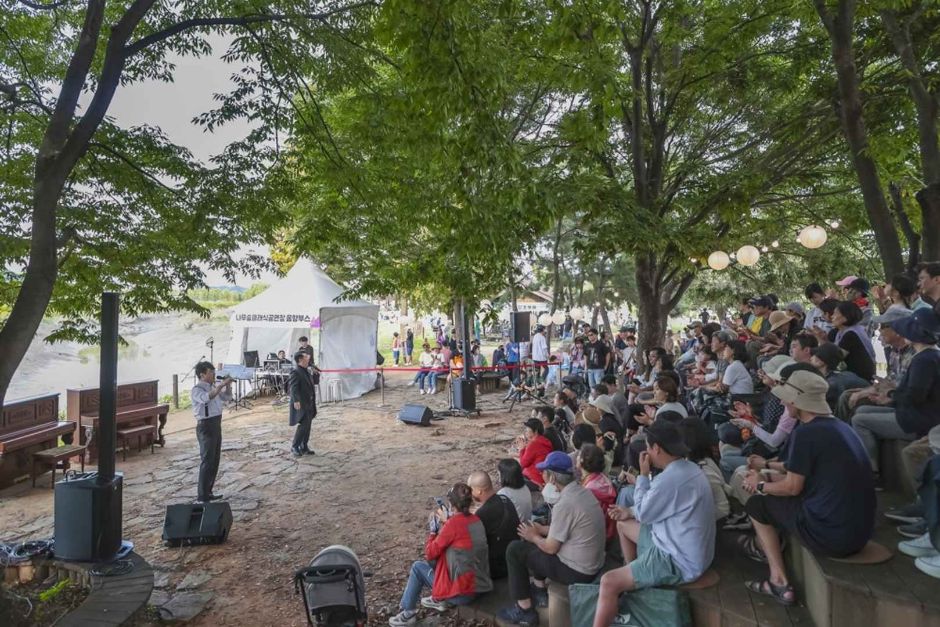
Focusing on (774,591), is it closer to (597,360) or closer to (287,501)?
(287,501)

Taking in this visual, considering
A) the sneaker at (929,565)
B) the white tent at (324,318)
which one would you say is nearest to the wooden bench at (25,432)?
the white tent at (324,318)

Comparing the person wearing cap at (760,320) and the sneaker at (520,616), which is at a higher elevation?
the person wearing cap at (760,320)

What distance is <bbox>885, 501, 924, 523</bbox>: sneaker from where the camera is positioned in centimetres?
353

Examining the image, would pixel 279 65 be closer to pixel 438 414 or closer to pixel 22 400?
pixel 22 400

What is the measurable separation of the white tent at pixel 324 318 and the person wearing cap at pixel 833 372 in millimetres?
12131

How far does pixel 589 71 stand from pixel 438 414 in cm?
943

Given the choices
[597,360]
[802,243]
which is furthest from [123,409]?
[802,243]

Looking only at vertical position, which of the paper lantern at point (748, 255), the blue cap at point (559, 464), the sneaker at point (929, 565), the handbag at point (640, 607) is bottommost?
the handbag at point (640, 607)

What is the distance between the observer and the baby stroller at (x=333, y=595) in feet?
12.8

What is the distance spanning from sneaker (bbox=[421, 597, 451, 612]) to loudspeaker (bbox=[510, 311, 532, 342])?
1193cm

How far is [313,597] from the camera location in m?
3.89

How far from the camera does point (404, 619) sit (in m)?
4.39

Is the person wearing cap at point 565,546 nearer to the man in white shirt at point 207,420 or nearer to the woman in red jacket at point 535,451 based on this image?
the woman in red jacket at point 535,451

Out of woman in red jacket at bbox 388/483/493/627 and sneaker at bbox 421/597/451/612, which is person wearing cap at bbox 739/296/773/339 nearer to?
woman in red jacket at bbox 388/483/493/627
